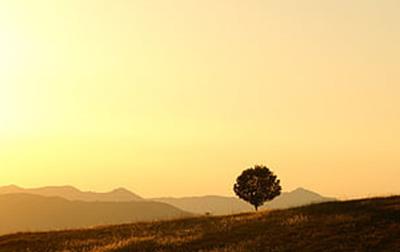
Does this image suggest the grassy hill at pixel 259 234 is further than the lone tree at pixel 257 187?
No

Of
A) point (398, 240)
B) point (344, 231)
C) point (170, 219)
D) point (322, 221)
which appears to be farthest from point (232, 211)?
point (398, 240)

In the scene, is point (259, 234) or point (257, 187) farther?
point (257, 187)

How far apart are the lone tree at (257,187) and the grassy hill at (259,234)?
27.5m

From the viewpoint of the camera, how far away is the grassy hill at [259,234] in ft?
118

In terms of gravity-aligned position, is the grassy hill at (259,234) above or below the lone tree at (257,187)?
below

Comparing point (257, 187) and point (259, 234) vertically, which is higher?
point (257, 187)

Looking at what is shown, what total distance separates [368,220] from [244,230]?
7996 millimetres

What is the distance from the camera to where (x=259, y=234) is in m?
41.3

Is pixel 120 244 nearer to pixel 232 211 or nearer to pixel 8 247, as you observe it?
pixel 8 247

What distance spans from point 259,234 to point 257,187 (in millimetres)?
41430

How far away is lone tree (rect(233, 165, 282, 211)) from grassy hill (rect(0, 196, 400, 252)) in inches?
1084

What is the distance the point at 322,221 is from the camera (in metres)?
42.6

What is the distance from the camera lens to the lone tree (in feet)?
271

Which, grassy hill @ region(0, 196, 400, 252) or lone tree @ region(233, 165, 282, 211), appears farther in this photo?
lone tree @ region(233, 165, 282, 211)
